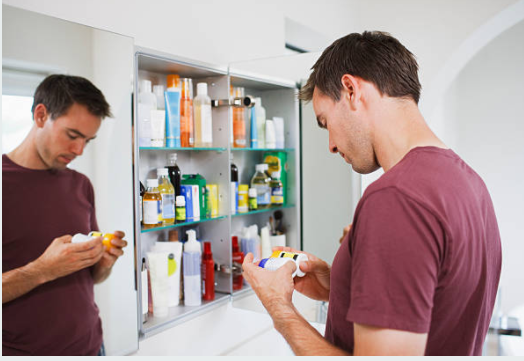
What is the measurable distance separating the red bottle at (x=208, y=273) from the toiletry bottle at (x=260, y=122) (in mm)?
488

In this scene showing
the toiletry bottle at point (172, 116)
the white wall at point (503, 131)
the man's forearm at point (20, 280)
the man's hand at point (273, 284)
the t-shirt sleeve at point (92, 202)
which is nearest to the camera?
the man's hand at point (273, 284)

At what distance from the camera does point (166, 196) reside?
1.58 m

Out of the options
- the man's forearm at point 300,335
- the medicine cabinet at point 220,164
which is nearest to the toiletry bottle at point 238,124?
the medicine cabinet at point 220,164

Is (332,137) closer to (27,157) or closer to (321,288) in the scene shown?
(321,288)

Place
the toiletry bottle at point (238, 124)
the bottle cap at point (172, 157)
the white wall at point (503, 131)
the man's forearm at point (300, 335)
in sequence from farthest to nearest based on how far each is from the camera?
the white wall at point (503, 131)
the toiletry bottle at point (238, 124)
the bottle cap at point (172, 157)
the man's forearm at point (300, 335)

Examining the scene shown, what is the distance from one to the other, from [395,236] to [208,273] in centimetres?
120

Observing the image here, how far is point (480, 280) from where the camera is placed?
0.80 metres

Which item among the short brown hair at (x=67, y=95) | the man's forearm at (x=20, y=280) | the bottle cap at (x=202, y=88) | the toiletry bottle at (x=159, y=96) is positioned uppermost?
the bottle cap at (x=202, y=88)

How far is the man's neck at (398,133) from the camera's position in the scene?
843mm

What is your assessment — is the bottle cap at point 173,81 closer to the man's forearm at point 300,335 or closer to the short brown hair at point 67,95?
the short brown hair at point 67,95

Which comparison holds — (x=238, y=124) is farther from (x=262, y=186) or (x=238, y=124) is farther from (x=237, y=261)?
(x=237, y=261)

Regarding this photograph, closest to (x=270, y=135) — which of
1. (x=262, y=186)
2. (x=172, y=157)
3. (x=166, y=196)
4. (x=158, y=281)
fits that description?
(x=262, y=186)

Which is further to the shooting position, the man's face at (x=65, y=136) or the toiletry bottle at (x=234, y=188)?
the toiletry bottle at (x=234, y=188)

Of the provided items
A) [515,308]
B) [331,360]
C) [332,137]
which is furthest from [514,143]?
[331,360]
